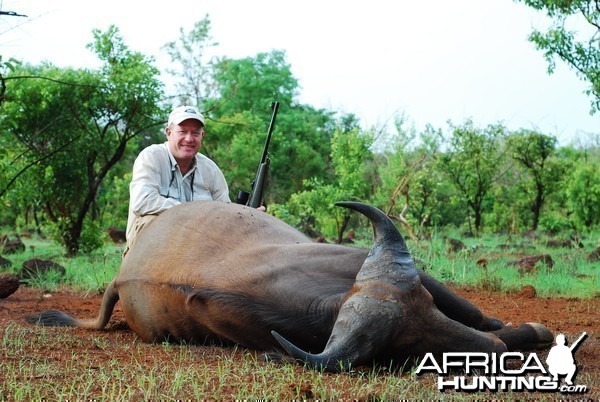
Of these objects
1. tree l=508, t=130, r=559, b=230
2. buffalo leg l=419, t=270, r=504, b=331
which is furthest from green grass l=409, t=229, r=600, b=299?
tree l=508, t=130, r=559, b=230

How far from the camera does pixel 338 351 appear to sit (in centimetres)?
341

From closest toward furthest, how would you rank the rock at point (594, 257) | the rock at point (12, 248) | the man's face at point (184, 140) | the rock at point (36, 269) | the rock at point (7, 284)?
the man's face at point (184, 140) → the rock at point (7, 284) → the rock at point (36, 269) → the rock at point (594, 257) → the rock at point (12, 248)

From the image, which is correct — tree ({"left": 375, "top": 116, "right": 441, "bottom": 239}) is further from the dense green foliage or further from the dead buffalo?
the dead buffalo

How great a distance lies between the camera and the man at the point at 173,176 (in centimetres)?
528

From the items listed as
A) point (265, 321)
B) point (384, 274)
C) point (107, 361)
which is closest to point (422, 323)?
point (384, 274)

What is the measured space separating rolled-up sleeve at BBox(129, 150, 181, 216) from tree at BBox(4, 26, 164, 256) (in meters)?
7.03

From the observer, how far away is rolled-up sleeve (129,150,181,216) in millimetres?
5234

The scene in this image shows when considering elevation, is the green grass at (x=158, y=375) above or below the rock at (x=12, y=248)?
above

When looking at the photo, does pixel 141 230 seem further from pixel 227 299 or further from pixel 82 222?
pixel 82 222

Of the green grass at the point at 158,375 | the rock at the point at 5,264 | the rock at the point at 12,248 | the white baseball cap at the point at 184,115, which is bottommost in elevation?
the rock at the point at 12,248

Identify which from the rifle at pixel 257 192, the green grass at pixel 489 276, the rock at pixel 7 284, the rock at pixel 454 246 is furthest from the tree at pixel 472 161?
A: the rock at pixel 7 284

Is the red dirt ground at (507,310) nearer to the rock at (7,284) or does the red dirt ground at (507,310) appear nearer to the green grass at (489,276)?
the rock at (7,284)

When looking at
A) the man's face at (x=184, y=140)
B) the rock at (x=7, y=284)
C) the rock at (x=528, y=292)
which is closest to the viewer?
the man's face at (x=184, y=140)

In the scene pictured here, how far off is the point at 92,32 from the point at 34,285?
Answer: 5746 millimetres
